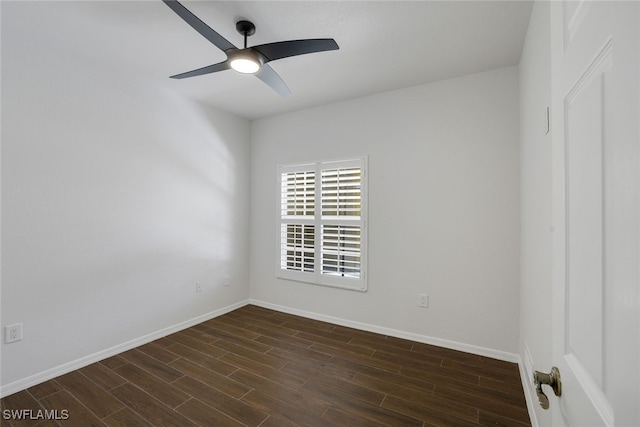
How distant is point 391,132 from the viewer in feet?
10.1

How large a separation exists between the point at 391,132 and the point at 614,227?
2790 millimetres

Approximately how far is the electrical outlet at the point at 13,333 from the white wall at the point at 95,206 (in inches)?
1.8

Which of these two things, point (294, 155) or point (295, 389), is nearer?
point (295, 389)

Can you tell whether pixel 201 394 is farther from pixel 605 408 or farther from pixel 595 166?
pixel 595 166

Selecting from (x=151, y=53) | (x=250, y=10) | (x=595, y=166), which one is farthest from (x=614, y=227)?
(x=151, y=53)

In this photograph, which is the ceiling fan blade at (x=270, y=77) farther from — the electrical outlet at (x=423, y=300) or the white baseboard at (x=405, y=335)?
the white baseboard at (x=405, y=335)

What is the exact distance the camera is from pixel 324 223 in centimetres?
348

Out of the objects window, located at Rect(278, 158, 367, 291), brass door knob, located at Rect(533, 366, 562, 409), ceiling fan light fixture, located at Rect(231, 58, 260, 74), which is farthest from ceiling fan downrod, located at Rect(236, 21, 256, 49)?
brass door knob, located at Rect(533, 366, 562, 409)

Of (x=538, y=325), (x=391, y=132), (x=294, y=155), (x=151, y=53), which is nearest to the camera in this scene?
(x=538, y=325)

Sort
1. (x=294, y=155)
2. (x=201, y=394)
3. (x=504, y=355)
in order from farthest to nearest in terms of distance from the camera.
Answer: (x=294, y=155), (x=504, y=355), (x=201, y=394)

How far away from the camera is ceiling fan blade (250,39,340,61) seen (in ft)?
5.61

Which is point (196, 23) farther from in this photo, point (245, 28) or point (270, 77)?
point (270, 77)
